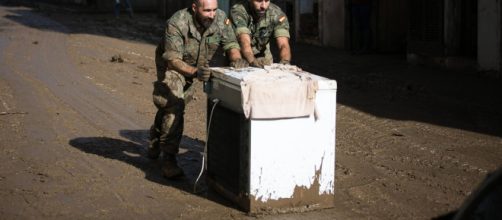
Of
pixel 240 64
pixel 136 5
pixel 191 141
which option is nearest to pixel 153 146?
pixel 191 141

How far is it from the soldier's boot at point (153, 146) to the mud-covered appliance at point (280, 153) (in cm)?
160

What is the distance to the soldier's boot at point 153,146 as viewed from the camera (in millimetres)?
8196

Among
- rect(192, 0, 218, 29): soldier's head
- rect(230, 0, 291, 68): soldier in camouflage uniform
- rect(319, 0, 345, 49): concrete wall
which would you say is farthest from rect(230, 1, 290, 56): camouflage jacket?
rect(319, 0, 345, 49): concrete wall

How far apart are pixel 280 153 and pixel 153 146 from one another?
226 cm

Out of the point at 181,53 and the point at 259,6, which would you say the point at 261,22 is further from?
the point at 181,53

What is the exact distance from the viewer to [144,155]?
8805 millimetres

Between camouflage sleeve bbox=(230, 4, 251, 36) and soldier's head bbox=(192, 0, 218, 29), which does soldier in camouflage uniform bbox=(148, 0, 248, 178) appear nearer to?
soldier's head bbox=(192, 0, 218, 29)

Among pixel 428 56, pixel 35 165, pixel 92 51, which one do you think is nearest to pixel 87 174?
pixel 35 165

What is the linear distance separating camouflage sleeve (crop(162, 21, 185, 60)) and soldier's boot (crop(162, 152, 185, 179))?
0.96 m

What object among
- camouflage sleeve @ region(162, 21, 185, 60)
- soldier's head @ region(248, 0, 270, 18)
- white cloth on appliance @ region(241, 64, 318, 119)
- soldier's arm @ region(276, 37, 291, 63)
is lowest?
white cloth on appliance @ region(241, 64, 318, 119)

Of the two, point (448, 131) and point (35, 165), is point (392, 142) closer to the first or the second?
point (448, 131)

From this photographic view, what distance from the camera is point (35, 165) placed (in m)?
8.22

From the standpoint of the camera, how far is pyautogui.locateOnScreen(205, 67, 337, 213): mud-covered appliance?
20.7 ft

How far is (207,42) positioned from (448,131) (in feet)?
11.9
